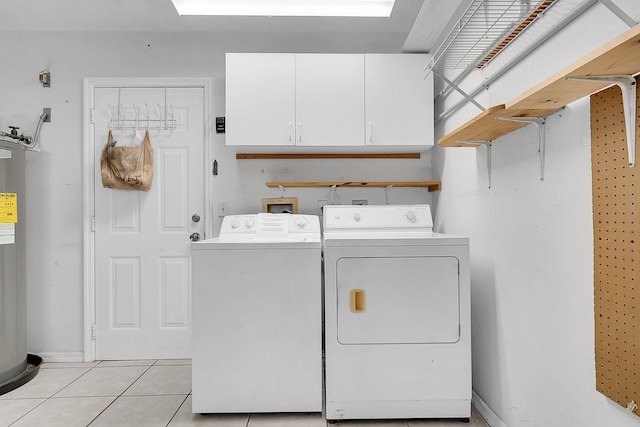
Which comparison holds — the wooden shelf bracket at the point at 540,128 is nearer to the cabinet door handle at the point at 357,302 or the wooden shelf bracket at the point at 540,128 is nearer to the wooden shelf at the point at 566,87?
the wooden shelf at the point at 566,87

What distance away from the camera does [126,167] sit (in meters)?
2.61

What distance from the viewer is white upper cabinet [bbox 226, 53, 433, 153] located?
239 cm

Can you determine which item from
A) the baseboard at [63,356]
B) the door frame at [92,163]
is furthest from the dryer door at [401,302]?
the baseboard at [63,356]

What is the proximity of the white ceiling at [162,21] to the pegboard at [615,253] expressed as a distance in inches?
54.8

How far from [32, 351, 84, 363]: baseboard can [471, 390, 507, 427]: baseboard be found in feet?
8.69

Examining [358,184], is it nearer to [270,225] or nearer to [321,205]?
[321,205]

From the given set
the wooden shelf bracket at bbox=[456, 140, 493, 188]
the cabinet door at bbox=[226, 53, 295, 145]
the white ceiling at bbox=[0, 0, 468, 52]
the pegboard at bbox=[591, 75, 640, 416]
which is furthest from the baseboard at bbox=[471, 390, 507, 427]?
the white ceiling at bbox=[0, 0, 468, 52]

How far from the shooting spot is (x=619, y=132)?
3.43 feet

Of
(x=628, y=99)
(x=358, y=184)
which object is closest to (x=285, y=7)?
(x=358, y=184)

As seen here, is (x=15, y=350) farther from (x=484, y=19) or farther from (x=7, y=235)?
(x=484, y=19)

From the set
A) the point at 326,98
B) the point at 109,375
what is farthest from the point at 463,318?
the point at 109,375

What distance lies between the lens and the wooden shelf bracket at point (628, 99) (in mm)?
955

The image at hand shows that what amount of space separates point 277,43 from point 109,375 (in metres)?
2.59

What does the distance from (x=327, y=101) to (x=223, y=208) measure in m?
1.08
